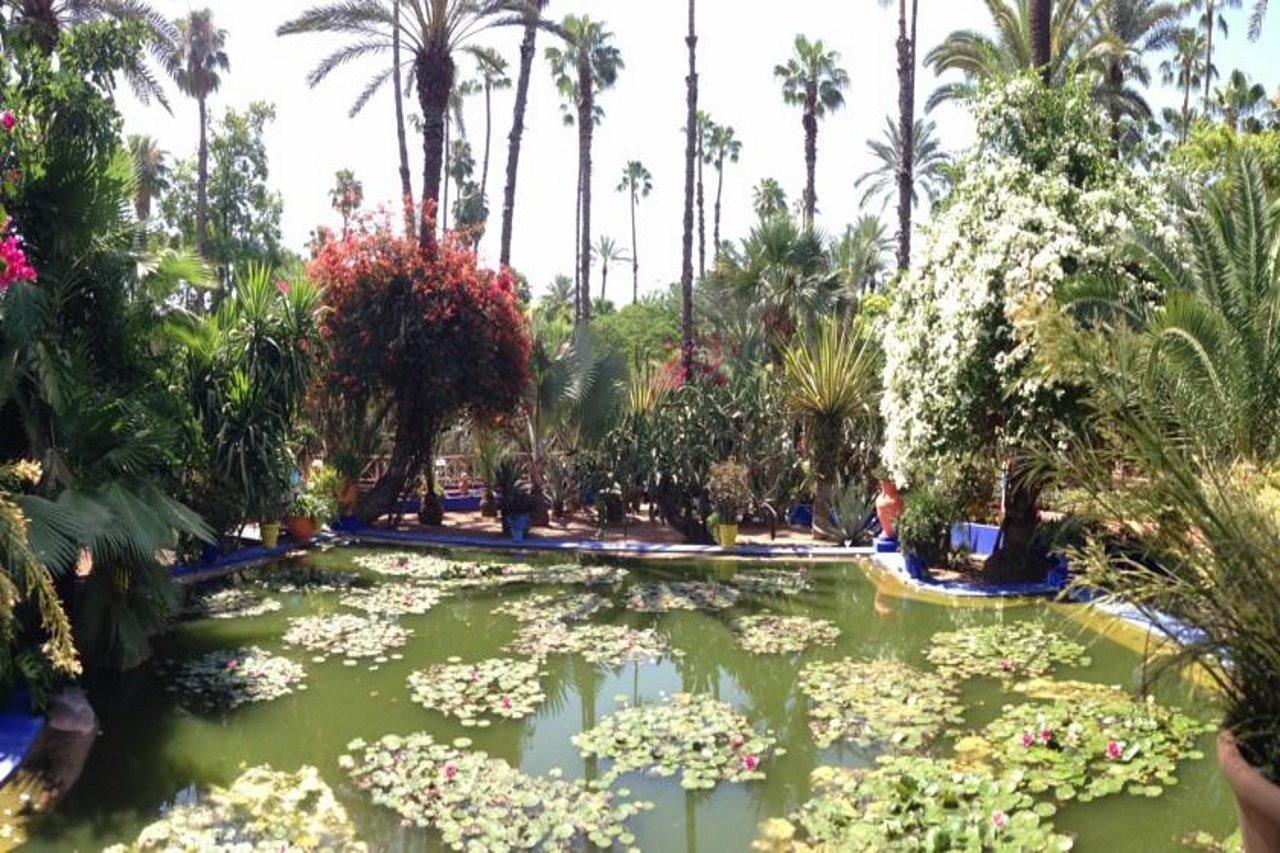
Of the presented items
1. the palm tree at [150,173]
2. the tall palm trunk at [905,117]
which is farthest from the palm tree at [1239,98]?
the palm tree at [150,173]

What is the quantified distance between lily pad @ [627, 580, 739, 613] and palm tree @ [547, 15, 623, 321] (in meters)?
12.6

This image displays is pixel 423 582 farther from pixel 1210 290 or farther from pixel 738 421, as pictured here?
pixel 1210 290

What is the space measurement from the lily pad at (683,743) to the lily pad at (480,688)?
688 millimetres

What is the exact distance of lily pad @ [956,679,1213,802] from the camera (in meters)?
4.85

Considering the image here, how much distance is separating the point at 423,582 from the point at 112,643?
4.06 m

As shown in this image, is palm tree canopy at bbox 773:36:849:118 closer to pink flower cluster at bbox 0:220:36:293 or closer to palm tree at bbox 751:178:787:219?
palm tree at bbox 751:178:787:219

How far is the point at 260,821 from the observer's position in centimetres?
461

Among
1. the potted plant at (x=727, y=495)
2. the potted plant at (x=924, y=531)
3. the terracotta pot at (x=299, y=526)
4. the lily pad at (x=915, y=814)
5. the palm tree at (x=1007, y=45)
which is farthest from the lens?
the palm tree at (x=1007, y=45)

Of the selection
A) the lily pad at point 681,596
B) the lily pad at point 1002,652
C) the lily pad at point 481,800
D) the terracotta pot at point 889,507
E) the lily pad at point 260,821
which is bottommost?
the lily pad at point 260,821

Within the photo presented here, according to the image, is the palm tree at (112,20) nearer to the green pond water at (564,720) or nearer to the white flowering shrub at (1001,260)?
the green pond water at (564,720)

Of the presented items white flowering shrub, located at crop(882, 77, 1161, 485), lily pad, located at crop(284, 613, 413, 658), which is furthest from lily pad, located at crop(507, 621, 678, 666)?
white flowering shrub, located at crop(882, 77, 1161, 485)

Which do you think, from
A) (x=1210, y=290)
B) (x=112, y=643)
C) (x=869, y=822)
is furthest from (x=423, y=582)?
(x=1210, y=290)

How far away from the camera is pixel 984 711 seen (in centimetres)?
614

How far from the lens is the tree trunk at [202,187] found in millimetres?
26125
